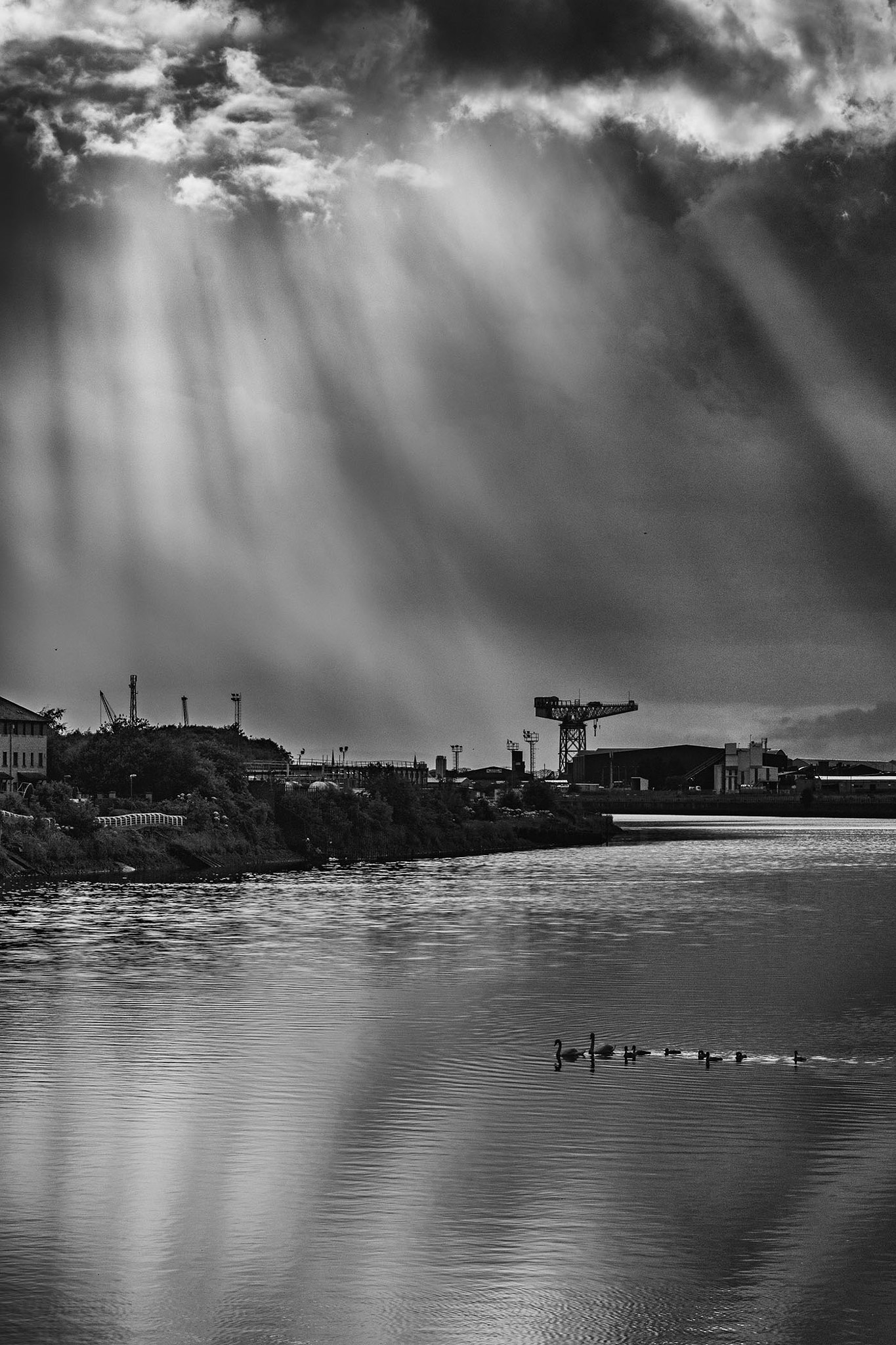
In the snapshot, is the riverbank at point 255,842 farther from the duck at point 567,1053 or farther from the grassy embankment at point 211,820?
the duck at point 567,1053

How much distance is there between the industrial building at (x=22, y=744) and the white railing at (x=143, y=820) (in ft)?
93.1

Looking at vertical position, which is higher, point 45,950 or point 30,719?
point 30,719

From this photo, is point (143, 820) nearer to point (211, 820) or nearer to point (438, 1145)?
point (211, 820)

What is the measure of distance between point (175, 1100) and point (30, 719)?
97490 mm

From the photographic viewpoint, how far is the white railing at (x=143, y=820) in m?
82.8

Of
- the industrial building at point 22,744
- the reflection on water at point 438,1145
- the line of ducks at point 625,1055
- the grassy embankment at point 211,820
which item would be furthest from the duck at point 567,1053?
the industrial building at point 22,744

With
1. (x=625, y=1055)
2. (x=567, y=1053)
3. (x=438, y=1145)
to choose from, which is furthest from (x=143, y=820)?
(x=438, y=1145)

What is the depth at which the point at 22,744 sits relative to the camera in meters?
116

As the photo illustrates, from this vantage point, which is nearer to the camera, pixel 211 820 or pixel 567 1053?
pixel 567 1053

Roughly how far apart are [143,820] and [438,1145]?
66.6 m

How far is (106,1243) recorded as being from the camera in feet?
53.9

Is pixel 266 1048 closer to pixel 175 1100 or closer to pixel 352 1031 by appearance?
pixel 352 1031

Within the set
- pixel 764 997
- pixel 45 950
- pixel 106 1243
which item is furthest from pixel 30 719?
pixel 106 1243

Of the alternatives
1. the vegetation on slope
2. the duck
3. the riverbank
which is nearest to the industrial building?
the vegetation on slope
